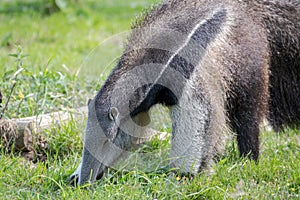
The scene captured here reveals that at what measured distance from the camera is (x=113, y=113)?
511 centimetres

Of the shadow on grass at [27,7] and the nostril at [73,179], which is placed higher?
the shadow on grass at [27,7]

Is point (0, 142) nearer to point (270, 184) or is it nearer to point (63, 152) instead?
point (63, 152)

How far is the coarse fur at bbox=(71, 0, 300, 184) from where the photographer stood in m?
5.27

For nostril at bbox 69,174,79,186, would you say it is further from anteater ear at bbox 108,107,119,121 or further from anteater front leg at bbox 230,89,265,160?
anteater front leg at bbox 230,89,265,160

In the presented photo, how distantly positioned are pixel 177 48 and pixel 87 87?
2.60 meters

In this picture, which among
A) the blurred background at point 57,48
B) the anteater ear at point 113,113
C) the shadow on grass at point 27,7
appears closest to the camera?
the anteater ear at point 113,113

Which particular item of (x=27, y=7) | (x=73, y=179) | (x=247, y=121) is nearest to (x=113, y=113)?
(x=73, y=179)

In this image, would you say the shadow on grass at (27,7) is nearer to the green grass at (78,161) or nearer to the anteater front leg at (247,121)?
the green grass at (78,161)

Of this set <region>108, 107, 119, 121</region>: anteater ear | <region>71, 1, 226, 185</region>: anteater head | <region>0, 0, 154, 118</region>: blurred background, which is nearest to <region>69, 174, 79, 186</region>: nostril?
<region>71, 1, 226, 185</region>: anteater head

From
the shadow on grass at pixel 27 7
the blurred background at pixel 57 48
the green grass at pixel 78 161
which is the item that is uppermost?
the shadow on grass at pixel 27 7

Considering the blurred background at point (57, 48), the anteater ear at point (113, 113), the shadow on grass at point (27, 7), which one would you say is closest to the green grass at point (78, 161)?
the blurred background at point (57, 48)

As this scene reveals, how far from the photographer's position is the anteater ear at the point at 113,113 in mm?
5105

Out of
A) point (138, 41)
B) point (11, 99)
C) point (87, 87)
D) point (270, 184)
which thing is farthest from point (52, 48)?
point (270, 184)

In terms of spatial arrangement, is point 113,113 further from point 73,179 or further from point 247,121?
point 247,121
